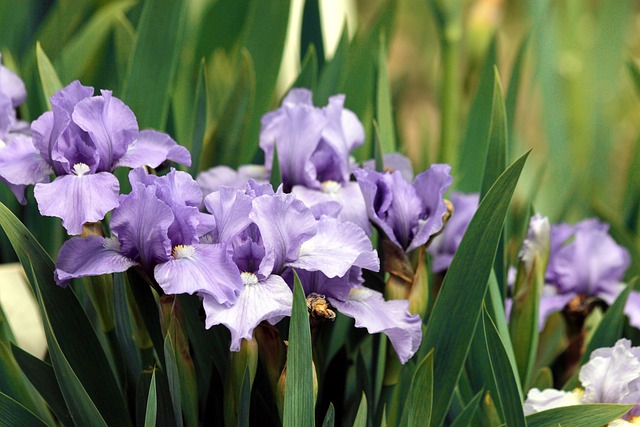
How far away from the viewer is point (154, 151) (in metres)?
0.69

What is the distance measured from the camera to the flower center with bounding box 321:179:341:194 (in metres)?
0.81

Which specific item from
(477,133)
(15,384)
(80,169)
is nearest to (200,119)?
(80,169)

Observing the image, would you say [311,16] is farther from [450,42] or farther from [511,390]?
[511,390]

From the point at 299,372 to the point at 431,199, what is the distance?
231 millimetres

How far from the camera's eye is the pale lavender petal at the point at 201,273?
58 cm

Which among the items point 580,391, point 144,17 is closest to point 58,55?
point 144,17

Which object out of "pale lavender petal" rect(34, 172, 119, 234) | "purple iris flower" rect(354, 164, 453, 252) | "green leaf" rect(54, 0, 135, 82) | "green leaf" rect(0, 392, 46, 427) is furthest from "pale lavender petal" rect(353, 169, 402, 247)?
"green leaf" rect(54, 0, 135, 82)

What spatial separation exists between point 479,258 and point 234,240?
0.21 metres

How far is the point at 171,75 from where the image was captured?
0.94 metres

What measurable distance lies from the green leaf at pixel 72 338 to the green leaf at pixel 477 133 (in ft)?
1.92

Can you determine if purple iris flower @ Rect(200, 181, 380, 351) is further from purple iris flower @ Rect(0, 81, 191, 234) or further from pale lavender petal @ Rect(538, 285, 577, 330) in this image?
pale lavender petal @ Rect(538, 285, 577, 330)

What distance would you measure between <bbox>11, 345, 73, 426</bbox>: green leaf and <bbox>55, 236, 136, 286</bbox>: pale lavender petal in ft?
0.30

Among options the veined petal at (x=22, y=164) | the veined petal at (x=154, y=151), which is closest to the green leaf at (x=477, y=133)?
the veined petal at (x=154, y=151)

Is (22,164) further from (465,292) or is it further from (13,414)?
(465,292)
